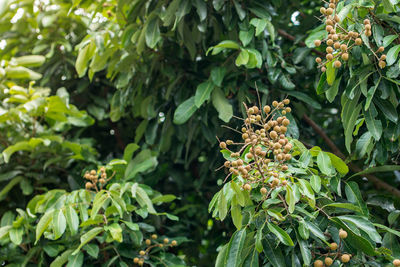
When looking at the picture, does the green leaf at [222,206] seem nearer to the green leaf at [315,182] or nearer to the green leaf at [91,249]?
the green leaf at [315,182]

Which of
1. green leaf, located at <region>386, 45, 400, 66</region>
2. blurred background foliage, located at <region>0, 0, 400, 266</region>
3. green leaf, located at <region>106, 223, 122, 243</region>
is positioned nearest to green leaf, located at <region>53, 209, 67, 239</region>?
green leaf, located at <region>106, 223, 122, 243</region>

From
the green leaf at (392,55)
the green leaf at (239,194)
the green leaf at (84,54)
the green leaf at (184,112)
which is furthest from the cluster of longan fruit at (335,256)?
the green leaf at (84,54)

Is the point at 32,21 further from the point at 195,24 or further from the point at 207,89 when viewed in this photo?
the point at 207,89

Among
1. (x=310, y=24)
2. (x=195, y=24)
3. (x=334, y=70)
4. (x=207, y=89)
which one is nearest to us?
(x=334, y=70)

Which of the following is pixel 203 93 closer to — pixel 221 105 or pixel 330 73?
pixel 221 105

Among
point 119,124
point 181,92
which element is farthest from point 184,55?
point 119,124

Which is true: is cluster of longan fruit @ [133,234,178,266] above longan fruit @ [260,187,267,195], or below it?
below

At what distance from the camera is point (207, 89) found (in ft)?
5.79

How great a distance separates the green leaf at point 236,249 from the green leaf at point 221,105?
528 mm

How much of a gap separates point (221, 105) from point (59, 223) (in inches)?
25.9

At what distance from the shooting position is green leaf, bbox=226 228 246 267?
122cm

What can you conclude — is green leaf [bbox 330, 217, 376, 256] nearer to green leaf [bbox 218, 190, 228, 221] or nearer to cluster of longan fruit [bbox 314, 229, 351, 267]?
cluster of longan fruit [bbox 314, 229, 351, 267]

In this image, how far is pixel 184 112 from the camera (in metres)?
1.76

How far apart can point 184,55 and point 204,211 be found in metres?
0.70
